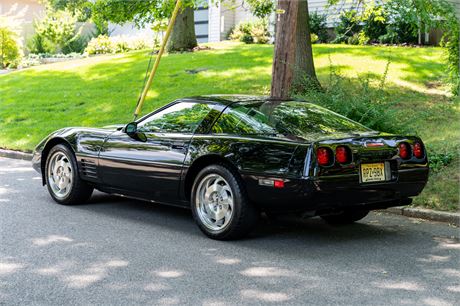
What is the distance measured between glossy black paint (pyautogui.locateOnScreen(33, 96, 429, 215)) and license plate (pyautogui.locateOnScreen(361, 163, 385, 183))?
0.15 ft

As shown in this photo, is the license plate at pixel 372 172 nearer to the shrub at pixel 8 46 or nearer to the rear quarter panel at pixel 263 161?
the rear quarter panel at pixel 263 161

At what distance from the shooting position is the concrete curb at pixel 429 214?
771 centimetres

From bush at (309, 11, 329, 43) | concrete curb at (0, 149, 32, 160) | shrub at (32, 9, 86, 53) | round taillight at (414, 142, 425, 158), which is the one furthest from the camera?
shrub at (32, 9, 86, 53)

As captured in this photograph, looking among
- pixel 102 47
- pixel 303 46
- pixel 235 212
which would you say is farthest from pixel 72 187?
pixel 102 47

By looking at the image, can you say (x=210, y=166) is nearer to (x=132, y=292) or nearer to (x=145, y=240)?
(x=145, y=240)

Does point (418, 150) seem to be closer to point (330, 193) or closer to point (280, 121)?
point (330, 193)

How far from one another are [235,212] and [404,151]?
1.68m

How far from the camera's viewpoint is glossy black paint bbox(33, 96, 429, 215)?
611cm

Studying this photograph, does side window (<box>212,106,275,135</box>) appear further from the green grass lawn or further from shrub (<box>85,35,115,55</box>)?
shrub (<box>85,35,115,55</box>)

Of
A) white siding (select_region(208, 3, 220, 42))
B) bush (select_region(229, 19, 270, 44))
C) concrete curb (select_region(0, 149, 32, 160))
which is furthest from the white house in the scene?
concrete curb (select_region(0, 149, 32, 160))

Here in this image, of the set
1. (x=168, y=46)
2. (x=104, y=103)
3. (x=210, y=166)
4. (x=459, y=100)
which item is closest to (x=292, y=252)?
(x=210, y=166)

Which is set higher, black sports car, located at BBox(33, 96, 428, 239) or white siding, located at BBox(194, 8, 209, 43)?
white siding, located at BBox(194, 8, 209, 43)

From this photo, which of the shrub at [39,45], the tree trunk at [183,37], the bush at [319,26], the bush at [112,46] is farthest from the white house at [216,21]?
the shrub at [39,45]

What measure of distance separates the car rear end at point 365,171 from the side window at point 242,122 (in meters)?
0.72
